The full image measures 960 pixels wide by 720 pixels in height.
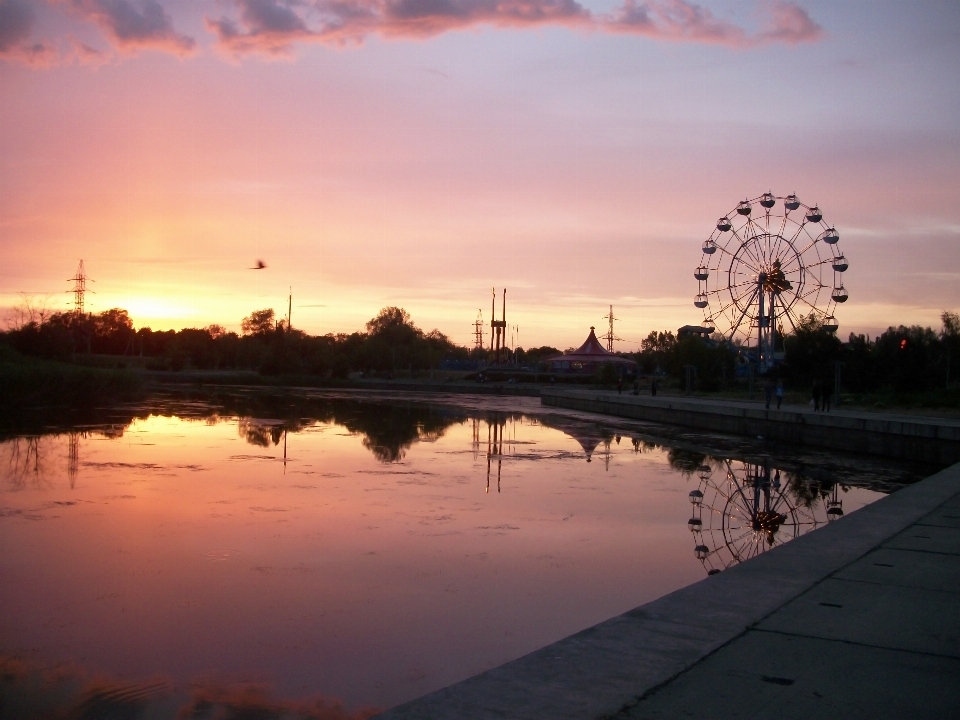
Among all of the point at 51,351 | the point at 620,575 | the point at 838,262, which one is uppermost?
the point at 838,262

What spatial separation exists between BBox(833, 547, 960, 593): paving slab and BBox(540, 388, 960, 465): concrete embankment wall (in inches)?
541

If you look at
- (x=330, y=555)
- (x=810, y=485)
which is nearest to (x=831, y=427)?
(x=810, y=485)

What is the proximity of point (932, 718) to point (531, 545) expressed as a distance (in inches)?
241

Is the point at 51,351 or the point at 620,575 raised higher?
the point at 51,351

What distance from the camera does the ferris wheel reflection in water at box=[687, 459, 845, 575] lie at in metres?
10.2

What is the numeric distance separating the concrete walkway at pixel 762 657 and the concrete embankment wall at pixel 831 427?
14678 millimetres

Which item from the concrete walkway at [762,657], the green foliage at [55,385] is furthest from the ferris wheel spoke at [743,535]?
the green foliage at [55,385]

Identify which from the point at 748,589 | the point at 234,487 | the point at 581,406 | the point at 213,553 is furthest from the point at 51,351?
the point at 748,589

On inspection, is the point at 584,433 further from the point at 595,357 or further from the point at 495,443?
the point at 595,357

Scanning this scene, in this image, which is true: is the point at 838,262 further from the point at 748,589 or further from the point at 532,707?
the point at 532,707

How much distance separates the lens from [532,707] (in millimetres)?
4098

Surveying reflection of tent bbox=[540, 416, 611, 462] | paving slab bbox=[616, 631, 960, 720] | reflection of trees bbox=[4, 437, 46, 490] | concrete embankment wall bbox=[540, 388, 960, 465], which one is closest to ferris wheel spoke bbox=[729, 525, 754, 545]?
paving slab bbox=[616, 631, 960, 720]

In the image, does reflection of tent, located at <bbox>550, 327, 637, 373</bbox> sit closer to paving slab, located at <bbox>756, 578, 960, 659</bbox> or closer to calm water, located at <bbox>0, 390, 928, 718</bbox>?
calm water, located at <bbox>0, 390, 928, 718</bbox>

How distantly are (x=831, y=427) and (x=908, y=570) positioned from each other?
18263mm
